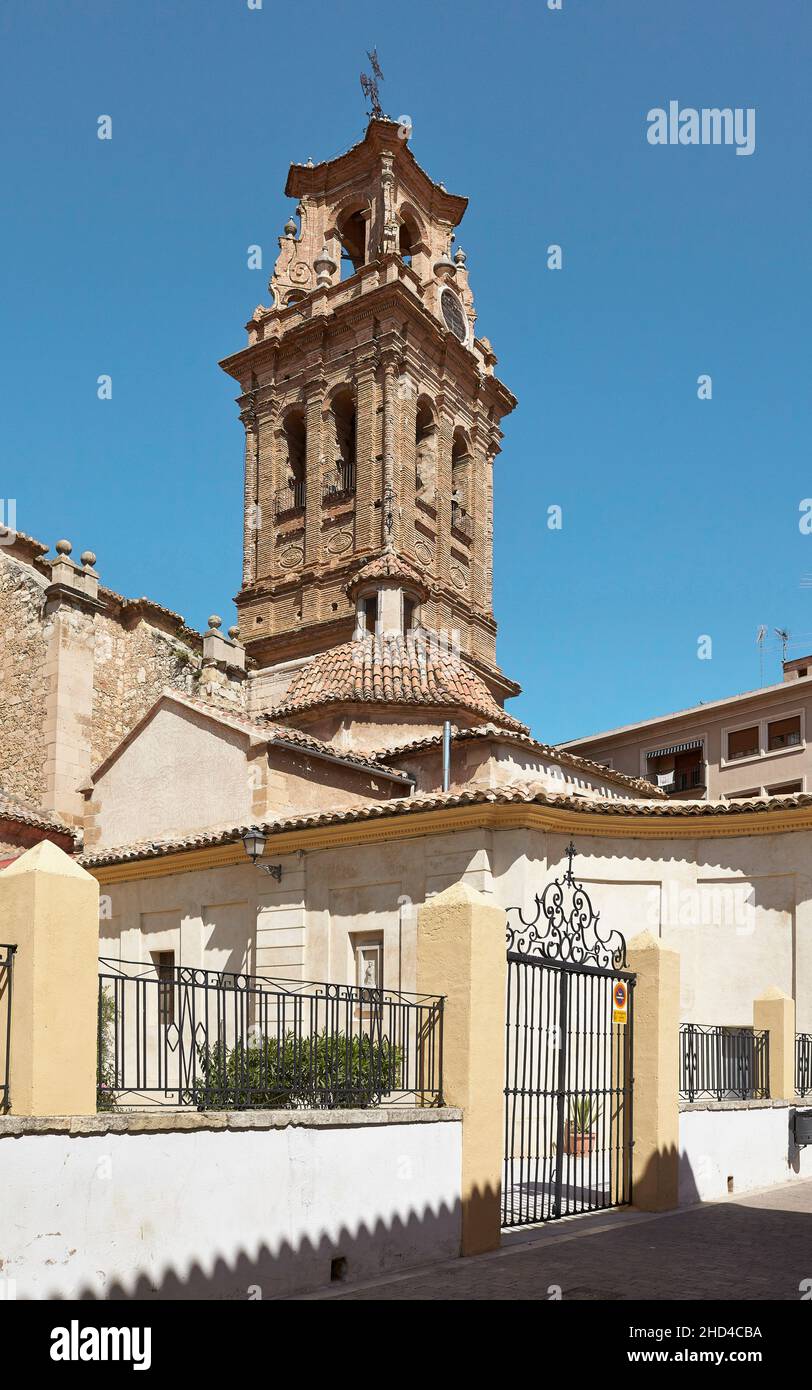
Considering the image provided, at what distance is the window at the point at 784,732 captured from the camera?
42281mm

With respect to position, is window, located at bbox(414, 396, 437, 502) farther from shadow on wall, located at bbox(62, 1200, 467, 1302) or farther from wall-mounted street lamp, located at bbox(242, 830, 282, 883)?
shadow on wall, located at bbox(62, 1200, 467, 1302)

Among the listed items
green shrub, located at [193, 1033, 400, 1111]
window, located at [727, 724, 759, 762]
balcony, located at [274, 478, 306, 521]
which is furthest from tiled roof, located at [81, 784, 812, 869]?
window, located at [727, 724, 759, 762]

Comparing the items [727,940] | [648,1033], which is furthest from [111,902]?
[648,1033]

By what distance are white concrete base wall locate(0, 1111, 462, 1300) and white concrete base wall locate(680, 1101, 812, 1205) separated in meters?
4.32

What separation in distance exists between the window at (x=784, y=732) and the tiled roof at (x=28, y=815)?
25.5 m

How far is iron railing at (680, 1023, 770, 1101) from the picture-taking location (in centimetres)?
1295

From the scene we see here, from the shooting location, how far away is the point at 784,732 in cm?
4275

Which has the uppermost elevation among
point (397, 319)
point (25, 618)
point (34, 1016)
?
point (397, 319)

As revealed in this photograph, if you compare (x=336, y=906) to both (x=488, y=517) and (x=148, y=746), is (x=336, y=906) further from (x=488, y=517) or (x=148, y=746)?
A: (x=488, y=517)

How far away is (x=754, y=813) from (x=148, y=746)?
10.2 meters

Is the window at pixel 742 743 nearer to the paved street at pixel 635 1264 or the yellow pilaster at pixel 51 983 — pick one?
the paved street at pixel 635 1264

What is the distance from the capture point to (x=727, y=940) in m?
17.1

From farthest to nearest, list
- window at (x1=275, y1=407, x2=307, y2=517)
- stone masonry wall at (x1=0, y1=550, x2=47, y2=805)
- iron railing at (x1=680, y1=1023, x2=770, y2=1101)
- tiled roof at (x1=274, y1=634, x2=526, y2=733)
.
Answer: window at (x1=275, y1=407, x2=307, y2=517)
stone masonry wall at (x1=0, y1=550, x2=47, y2=805)
tiled roof at (x1=274, y1=634, x2=526, y2=733)
iron railing at (x1=680, y1=1023, x2=770, y2=1101)

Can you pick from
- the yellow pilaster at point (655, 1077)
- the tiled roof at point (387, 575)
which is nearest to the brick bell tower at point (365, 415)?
the tiled roof at point (387, 575)
